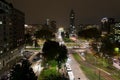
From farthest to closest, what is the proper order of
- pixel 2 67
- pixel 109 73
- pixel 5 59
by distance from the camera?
pixel 5 59 → pixel 2 67 → pixel 109 73

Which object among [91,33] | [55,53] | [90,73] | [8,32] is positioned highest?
[91,33]

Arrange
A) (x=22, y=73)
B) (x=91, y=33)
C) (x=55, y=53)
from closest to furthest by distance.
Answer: (x=22, y=73) → (x=55, y=53) → (x=91, y=33)

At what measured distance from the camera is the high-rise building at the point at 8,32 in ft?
243

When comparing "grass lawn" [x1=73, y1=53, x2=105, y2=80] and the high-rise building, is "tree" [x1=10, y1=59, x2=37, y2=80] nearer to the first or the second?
"grass lawn" [x1=73, y1=53, x2=105, y2=80]

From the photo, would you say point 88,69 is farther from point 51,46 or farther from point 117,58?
point 117,58

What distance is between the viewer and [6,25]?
79000 millimetres

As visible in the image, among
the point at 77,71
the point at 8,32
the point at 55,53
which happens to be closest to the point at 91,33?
the point at 8,32

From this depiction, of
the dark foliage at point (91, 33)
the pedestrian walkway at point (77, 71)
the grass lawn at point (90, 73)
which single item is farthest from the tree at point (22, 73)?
the dark foliage at point (91, 33)

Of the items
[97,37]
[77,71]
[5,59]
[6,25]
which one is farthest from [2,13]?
[97,37]

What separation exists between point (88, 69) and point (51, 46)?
14060 mm

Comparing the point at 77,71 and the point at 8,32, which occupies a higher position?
the point at 8,32

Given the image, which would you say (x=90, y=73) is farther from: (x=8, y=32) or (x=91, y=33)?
(x=91, y=33)

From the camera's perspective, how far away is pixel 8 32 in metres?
82.0

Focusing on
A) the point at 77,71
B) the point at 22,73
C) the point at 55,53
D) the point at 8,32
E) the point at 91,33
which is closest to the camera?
the point at 22,73
